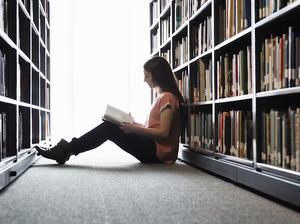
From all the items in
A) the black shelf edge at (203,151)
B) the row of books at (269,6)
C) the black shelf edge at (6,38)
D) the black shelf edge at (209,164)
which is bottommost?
the black shelf edge at (209,164)

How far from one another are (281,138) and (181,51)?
1904mm

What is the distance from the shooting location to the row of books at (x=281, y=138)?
154 cm

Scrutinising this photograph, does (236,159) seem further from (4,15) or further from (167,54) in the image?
(167,54)

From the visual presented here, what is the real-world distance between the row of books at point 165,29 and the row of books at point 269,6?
2068 mm

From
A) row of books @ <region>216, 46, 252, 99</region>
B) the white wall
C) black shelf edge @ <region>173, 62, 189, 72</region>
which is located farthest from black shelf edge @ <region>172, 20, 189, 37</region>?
the white wall

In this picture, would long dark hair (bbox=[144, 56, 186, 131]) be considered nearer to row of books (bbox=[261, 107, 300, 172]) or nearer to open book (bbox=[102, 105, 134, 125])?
open book (bbox=[102, 105, 134, 125])

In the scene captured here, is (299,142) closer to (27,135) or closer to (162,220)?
(162,220)

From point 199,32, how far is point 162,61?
35 centimetres

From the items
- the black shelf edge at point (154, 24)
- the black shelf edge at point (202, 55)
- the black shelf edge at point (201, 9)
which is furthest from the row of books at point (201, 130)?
the black shelf edge at point (154, 24)

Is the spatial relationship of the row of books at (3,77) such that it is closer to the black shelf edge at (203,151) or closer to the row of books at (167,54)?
the black shelf edge at (203,151)

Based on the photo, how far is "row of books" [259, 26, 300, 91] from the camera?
1.56 meters

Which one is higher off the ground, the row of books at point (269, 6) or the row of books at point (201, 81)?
the row of books at point (269, 6)

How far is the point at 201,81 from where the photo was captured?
2805mm

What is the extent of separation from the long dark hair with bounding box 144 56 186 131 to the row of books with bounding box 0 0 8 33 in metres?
1.13
